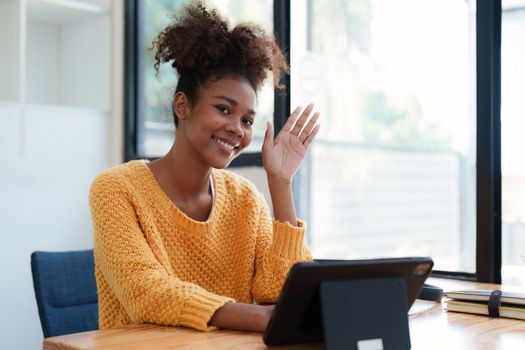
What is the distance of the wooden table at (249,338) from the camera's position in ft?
3.58

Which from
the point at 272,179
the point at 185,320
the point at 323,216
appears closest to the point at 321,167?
the point at 323,216

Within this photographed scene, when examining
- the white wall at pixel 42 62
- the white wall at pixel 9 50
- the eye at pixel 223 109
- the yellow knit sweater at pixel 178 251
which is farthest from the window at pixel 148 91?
the eye at pixel 223 109

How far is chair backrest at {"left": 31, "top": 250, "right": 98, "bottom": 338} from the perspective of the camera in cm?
179

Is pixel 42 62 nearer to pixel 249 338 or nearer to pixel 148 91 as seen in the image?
pixel 148 91

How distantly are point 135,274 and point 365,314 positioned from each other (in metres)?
0.50

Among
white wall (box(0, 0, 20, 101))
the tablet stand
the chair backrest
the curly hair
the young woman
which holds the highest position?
white wall (box(0, 0, 20, 101))

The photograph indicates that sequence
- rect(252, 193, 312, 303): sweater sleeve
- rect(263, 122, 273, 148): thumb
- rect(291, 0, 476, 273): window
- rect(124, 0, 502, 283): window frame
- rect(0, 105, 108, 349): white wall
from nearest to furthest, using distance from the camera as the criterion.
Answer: rect(252, 193, 312, 303): sweater sleeve < rect(263, 122, 273, 148): thumb < rect(124, 0, 502, 283): window frame < rect(291, 0, 476, 273): window < rect(0, 105, 108, 349): white wall

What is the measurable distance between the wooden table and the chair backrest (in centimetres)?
63

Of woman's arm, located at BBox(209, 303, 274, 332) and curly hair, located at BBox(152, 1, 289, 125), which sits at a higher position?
curly hair, located at BBox(152, 1, 289, 125)

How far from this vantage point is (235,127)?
1613mm

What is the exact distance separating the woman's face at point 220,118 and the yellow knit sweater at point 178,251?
0.13 meters

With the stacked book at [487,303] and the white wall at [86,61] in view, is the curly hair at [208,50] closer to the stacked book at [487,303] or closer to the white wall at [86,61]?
the stacked book at [487,303]

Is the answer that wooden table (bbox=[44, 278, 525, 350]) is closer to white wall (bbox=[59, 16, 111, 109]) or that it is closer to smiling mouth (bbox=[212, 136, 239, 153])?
smiling mouth (bbox=[212, 136, 239, 153])

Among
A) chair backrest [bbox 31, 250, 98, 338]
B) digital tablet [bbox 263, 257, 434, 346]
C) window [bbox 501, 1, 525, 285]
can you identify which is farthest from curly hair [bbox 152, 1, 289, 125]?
window [bbox 501, 1, 525, 285]
